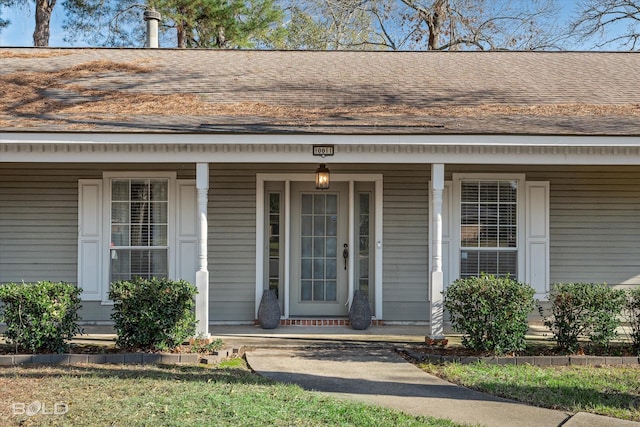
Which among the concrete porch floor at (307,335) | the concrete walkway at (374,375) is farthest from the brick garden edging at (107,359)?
the concrete porch floor at (307,335)

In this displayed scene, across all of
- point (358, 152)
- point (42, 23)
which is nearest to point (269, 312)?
point (358, 152)

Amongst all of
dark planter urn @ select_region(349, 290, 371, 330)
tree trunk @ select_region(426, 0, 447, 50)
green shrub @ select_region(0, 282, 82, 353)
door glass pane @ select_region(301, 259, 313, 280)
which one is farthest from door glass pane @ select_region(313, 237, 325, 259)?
tree trunk @ select_region(426, 0, 447, 50)

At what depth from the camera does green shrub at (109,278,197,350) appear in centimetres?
732

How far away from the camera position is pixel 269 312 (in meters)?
9.21

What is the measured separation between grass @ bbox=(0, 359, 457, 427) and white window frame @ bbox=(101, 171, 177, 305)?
9.65ft

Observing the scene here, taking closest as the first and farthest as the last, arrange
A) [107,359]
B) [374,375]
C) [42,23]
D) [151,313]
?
[374,375] → [107,359] → [151,313] → [42,23]

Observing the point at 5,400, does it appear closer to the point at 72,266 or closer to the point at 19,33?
the point at 72,266

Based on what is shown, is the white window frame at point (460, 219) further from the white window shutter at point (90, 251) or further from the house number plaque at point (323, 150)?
the white window shutter at point (90, 251)

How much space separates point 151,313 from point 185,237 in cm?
240

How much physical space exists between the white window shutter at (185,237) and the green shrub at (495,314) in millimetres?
3952

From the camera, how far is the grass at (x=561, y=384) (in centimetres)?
566

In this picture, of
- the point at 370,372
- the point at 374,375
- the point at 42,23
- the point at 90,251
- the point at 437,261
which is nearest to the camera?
the point at 374,375

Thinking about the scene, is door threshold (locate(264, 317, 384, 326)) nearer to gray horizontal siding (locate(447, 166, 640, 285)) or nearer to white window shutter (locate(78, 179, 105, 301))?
white window shutter (locate(78, 179, 105, 301))

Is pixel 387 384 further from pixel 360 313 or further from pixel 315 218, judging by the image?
pixel 315 218
